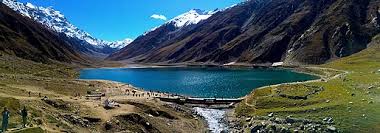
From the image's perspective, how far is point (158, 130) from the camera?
209 ft

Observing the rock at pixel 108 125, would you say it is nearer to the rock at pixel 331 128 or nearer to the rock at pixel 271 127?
the rock at pixel 271 127

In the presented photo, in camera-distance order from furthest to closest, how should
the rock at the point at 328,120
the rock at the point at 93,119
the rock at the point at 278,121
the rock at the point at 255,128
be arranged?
the rock at the point at 278,121, the rock at the point at 255,128, the rock at the point at 93,119, the rock at the point at 328,120

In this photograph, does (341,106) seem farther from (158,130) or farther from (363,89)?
(158,130)

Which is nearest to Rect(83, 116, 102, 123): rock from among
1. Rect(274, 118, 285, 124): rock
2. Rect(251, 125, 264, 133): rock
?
Rect(251, 125, 264, 133): rock

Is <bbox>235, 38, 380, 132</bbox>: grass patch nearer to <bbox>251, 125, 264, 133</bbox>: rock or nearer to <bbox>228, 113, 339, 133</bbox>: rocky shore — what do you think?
<bbox>228, 113, 339, 133</bbox>: rocky shore

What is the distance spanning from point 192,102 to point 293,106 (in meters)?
32.2

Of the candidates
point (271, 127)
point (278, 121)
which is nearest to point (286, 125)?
point (271, 127)

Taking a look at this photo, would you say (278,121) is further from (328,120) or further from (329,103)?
(329,103)

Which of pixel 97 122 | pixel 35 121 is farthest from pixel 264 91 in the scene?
pixel 35 121

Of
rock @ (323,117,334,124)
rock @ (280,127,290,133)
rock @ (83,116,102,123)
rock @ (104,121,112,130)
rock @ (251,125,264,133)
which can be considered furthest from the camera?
rock @ (251,125,264,133)

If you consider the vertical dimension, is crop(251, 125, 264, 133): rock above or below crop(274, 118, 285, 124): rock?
below

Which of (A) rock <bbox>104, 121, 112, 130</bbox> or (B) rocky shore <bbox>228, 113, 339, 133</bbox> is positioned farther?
(A) rock <bbox>104, 121, 112, 130</bbox>

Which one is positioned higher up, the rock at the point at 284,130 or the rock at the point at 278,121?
the rock at the point at 278,121

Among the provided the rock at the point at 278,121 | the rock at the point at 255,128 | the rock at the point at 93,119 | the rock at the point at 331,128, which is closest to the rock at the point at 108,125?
Result: the rock at the point at 93,119
